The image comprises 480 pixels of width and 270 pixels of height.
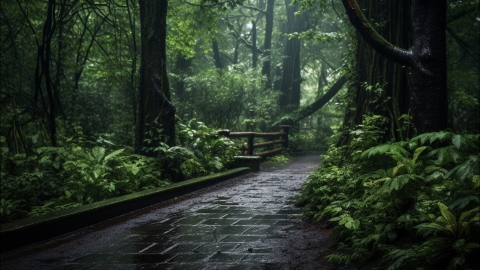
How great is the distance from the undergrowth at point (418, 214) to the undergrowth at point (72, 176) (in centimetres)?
399

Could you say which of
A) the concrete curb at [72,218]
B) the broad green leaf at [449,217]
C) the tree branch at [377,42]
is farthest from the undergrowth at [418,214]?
the concrete curb at [72,218]

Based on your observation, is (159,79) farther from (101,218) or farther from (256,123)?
(256,123)

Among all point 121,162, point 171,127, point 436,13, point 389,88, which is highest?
point 436,13

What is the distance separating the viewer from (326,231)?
18.7 feet

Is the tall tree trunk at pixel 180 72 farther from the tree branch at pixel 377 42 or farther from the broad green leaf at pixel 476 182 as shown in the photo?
the broad green leaf at pixel 476 182

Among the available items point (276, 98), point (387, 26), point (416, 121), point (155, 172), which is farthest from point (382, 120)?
point (276, 98)

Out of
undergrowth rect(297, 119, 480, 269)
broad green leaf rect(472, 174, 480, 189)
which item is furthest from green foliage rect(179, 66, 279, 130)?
broad green leaf rect(472, 174, 480, 189)

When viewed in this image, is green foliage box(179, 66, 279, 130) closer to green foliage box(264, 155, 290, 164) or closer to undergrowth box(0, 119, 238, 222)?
green foliage box(264, 155, 290, 164)

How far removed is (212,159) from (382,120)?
5176 millimetres

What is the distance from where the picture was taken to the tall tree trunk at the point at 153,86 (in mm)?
10320

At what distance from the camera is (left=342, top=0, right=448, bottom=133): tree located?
18.1 ft

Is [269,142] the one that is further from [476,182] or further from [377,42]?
[476,182]

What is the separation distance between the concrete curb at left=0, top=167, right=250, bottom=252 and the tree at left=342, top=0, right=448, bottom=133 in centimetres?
430

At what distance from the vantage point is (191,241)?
523 centimetres
